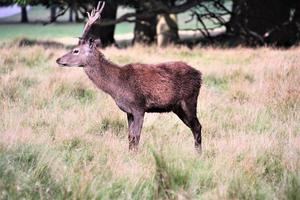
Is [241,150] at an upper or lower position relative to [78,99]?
upper

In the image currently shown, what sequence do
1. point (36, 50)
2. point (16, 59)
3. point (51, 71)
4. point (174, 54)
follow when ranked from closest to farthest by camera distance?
1. point (51, 71)
2. point (16, 59)
3. point (36, 50)
4. point (174, 54)

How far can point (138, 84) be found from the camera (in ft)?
21.6

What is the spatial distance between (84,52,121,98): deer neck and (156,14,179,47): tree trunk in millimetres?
12679

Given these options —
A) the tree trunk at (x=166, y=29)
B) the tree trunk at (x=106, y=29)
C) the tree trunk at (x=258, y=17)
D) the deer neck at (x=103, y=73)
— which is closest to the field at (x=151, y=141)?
the deer neck at (x=103, y=73)

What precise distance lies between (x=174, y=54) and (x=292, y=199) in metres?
10.7

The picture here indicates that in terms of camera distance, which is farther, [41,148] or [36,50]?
[36,50]

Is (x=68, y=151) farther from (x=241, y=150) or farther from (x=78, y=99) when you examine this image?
(x=78, y=99)

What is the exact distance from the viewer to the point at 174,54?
601 inches

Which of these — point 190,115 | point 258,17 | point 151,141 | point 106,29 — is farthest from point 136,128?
point 106,29

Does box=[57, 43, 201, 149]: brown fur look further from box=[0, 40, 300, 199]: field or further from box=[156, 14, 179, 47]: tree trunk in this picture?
box=[156, 14, 179, 47]: tree trunk

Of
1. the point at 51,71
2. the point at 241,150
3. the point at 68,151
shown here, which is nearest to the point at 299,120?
the point at 241,150

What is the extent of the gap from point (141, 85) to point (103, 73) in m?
0.43

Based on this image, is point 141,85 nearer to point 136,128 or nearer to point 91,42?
point 136,128

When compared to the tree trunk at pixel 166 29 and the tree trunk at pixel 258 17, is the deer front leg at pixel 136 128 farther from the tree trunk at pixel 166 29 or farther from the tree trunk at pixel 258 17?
the tree trunk at pixel 166 29
